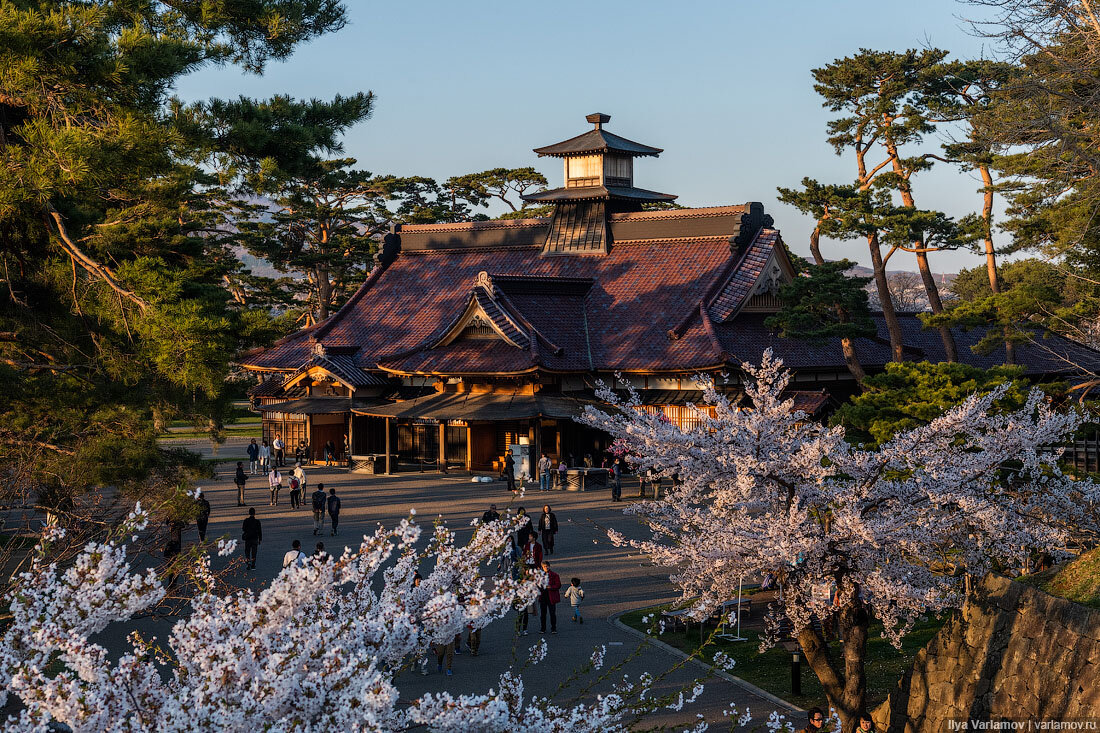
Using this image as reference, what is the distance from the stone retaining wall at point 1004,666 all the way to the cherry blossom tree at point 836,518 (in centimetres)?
132

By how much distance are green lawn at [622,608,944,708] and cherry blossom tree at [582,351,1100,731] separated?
129 centimetres

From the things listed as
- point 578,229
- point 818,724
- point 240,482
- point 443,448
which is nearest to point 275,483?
point 240,482

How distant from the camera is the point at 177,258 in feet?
49.4

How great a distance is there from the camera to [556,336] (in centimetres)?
3180

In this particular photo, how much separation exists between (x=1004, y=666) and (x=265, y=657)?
6727 millimetres

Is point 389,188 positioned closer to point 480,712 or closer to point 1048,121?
point 1048,121

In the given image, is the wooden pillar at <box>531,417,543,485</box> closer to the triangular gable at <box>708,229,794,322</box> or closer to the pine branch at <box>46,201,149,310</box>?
the triangular gable at <box>708,229,794,322</box>

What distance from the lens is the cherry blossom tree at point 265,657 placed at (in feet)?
14.9

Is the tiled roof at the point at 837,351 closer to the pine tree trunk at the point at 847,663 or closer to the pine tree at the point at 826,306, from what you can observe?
the pine tree at the point at 826,306

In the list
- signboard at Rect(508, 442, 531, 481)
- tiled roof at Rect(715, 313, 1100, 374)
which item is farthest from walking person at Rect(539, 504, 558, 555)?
tiled roof at Rect(715, 313, 1100, 374)

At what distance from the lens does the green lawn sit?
41.7 ft

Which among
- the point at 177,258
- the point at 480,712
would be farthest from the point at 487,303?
the point at 480,712

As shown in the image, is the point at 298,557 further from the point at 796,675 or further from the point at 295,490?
the point at 295,490

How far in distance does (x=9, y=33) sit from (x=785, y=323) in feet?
63.9
